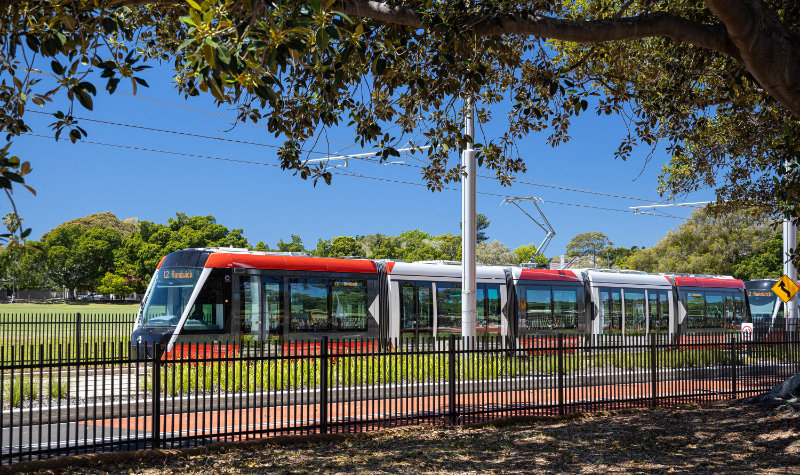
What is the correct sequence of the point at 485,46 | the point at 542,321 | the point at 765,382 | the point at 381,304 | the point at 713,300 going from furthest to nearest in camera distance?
the point at 713,300 → the point at 542,321 → the point at 381,304 → the point at 765,382 → the point at 485,46

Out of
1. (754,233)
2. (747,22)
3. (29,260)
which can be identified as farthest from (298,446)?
(29,260)

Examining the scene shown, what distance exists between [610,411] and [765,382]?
552cm

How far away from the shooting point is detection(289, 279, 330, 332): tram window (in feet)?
61.7

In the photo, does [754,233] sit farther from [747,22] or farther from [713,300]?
[747,22]

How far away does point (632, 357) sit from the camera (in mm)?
14047

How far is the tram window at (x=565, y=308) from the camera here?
24.5m

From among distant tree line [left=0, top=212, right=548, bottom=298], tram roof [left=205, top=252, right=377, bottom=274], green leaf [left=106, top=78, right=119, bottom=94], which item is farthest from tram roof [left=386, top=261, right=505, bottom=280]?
distant tree line [left=0, top=212, right=548, bottom=298]

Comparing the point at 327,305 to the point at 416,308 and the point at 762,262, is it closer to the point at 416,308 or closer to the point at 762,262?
the point at 416,308

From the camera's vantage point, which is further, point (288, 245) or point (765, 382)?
point (288, 245)

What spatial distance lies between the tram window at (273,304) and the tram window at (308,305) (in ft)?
1.07

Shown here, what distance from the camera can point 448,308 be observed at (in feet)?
71.4

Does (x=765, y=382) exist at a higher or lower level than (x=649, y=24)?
lower

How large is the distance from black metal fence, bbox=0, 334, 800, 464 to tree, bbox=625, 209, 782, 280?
43.8m

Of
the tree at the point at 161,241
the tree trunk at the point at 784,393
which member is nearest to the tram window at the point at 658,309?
the tree trunk at the point at 784,393
